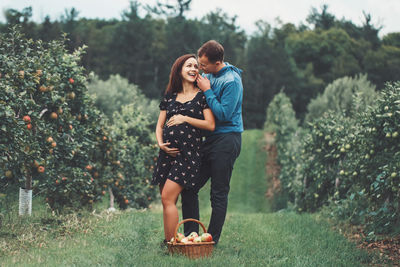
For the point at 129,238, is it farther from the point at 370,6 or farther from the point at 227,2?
the point at 227,2

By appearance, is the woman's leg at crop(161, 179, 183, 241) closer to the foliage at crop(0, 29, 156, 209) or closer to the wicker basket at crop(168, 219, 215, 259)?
the wicker basket at crop(168, 219, 215, 259)

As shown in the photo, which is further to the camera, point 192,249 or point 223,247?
point 223,247

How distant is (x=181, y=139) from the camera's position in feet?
14.4

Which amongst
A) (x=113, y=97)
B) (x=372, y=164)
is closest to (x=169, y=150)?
(x=372, y=164)

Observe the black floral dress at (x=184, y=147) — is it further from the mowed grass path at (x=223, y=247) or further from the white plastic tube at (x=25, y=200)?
the white plastic tube at (x=25, y=200)

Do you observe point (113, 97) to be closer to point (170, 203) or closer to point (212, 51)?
point (212, 51)

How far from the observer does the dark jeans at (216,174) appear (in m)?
4.54

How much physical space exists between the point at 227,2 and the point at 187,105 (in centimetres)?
5305

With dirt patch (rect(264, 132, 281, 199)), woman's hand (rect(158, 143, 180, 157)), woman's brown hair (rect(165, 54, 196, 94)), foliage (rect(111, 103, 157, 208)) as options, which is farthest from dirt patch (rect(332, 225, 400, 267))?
dirt patch (rect(264, 132, 281, 199))

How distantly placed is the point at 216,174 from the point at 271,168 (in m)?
23.1

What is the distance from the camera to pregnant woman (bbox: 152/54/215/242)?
4336 mm

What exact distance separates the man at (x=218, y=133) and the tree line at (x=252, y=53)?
118ft

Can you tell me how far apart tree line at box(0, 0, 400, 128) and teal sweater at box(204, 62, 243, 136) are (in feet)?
118

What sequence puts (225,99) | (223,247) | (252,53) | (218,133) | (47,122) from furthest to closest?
(252,53) < (47,122) < (223,247) < (218,133) < (225,99)
